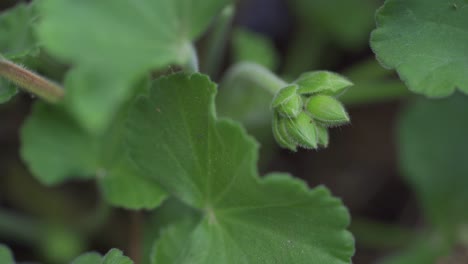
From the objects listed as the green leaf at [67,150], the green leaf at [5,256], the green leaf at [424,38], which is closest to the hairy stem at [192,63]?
the green leaf at [67,150]

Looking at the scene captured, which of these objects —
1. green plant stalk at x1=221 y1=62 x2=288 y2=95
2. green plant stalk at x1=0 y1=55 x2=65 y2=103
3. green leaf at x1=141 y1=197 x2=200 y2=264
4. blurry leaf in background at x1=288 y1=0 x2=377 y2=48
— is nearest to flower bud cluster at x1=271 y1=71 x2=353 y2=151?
green plant stalk at x1=221 y1=62 x2=288 y2=95

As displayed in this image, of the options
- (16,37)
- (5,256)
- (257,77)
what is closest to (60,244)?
(5,256)

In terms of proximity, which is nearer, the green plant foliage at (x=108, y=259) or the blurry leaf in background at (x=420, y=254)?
the green plant foliage at (x=108, y=259)

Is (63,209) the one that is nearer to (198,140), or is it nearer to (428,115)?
(198,140)

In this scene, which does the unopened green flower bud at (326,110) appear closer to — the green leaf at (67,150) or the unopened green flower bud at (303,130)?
the unopened green flower bud at (303,130)

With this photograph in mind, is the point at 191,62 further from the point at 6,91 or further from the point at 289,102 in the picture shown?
the point at 6,91
